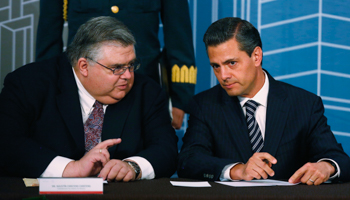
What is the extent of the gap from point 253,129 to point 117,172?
2.60ft

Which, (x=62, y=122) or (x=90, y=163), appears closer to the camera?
(x=90, y=163)

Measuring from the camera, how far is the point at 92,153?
75.5 inches

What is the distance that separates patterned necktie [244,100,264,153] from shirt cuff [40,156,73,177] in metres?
0.92

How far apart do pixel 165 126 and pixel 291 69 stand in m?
1.25

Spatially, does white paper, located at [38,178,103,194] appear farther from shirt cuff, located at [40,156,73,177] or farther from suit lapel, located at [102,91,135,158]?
suit lapel, located at [102,91,135,158]

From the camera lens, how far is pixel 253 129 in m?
2.28

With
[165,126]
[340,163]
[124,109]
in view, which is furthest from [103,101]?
[340,163]

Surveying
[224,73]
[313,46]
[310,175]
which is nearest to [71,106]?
[224,73]

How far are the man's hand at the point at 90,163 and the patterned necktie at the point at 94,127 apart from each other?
0.27 meters

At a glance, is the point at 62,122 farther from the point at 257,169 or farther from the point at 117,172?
the point at 257,169

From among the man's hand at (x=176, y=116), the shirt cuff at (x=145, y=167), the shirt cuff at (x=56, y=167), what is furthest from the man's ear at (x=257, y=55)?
the shirt cuff at (x=56, y=167)

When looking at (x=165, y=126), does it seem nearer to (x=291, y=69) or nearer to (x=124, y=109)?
(x=124, y=109)

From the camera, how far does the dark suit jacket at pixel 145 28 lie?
2557 mm

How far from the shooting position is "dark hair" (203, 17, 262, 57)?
231 cm
